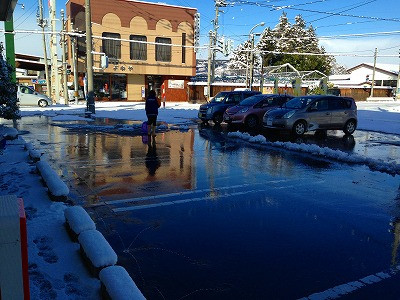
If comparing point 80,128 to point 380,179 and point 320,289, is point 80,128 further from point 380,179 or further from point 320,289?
point 320,289

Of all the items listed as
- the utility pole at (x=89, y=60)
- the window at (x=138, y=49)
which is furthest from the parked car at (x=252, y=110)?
the window at (x=138, y=49)

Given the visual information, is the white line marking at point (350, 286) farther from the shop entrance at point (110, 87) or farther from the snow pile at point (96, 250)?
the shop entrance at point (110, 87)

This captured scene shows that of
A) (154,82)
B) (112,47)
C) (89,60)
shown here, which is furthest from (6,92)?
(154,82)

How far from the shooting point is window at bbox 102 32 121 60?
40.6m

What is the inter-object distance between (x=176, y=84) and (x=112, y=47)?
8469 mm

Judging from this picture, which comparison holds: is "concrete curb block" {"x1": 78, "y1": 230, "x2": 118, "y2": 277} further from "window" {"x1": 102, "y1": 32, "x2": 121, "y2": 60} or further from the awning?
"window" {"x1": 102, "y1": 32, "x2": 121, "y2": 60}

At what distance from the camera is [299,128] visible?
15.2 metres

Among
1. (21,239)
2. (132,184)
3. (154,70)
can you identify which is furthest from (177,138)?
(154,70)

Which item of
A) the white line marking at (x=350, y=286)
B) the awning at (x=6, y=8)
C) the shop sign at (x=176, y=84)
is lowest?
the white line marking at (x=350, y=286)

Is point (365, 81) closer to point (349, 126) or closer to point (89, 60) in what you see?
point (349, 126)

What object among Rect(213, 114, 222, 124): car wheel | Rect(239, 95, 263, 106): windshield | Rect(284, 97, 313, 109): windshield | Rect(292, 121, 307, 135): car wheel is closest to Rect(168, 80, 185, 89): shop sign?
Rect(213, 114, 222, 124): car wheel

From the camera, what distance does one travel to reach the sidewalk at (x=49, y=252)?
3416mm

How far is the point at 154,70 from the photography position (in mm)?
43062

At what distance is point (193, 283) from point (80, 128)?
14469 millimetres
